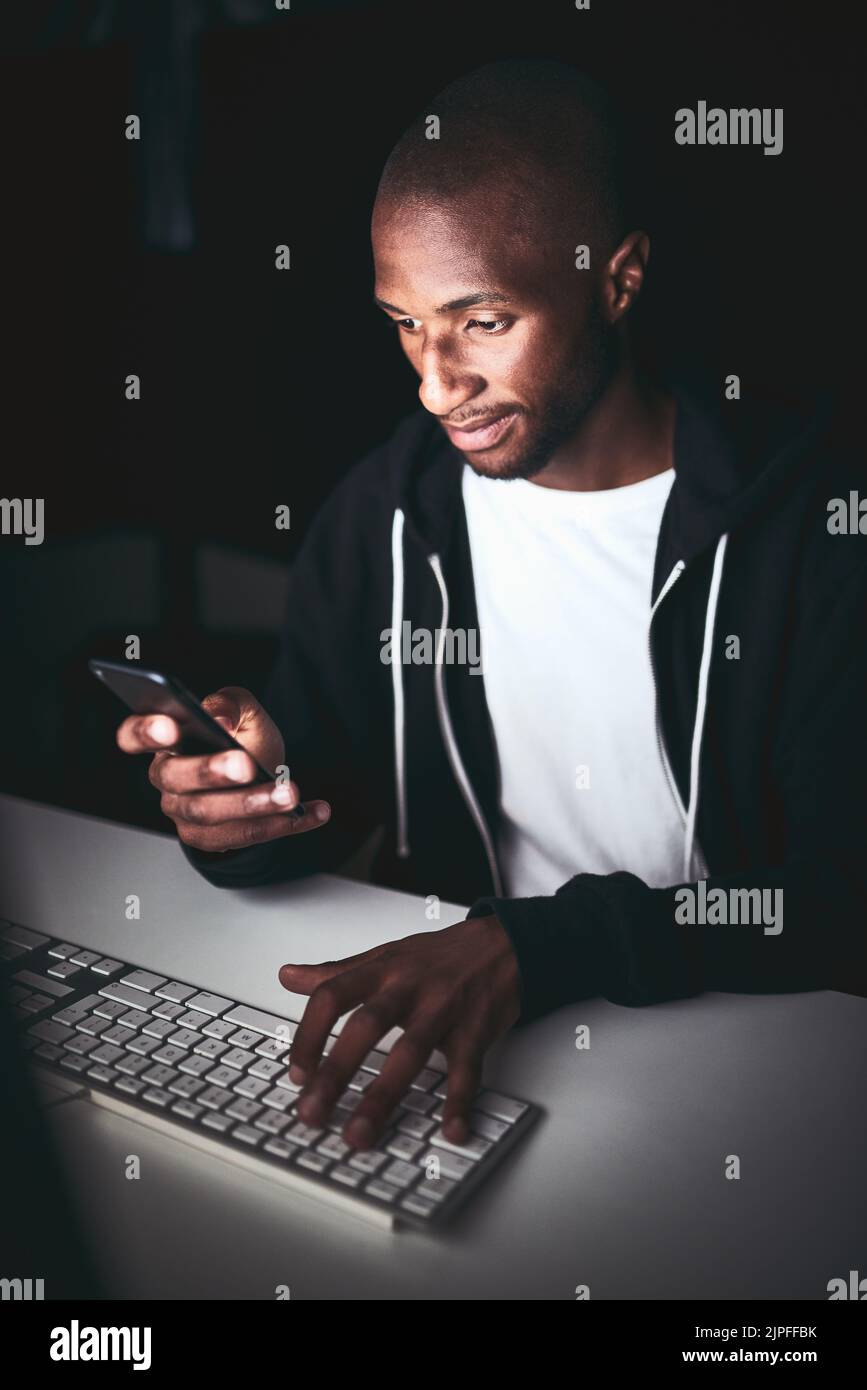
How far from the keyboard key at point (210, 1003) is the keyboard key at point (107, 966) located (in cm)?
8

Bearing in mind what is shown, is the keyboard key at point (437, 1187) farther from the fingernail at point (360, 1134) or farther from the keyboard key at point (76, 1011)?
the keyboard key at point (76, 1011)

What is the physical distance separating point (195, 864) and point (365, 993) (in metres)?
0.31

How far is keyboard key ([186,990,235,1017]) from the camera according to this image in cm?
73

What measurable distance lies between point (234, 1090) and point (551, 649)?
82cm

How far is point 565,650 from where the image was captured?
1338 millimetres

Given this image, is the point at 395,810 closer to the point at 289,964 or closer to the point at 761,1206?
the point at 289,964

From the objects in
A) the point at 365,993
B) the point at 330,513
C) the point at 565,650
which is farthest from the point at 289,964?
the point at 330,513

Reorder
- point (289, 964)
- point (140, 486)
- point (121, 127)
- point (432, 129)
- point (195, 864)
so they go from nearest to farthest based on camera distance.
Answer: point (289, 964) → point (195, 864) → point (432, 129) → point (121, 127) → point (140, 486)

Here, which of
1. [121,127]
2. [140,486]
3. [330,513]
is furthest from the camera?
[140,486]

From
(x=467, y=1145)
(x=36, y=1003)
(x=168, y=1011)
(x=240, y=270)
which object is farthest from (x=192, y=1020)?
(x=240, y=270)

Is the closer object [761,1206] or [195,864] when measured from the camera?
[761,1206]

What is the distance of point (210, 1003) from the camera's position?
0.74 metres

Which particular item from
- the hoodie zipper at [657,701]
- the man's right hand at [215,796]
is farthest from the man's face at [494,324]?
the man's right hand at [215,796]
